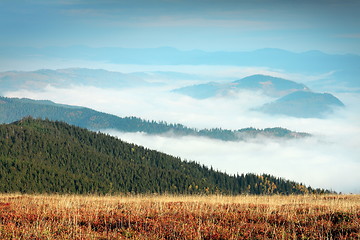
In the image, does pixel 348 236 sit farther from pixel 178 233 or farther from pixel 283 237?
pixel 178 233

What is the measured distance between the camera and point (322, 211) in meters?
A: 26.3

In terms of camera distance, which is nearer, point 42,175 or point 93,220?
point 93,220

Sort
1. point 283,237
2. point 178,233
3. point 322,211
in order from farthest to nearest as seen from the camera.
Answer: point 322,211 → point 178,233 → point 283,237

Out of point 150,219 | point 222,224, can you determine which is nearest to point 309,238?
point 222,224

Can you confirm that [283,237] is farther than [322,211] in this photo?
No

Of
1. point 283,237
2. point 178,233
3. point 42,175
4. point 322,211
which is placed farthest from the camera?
point 42,175

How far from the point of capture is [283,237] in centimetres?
1931

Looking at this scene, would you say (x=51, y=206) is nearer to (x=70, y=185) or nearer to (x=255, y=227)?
(x=255, y=227)

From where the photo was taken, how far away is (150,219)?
24.0 metres

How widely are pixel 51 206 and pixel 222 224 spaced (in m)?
13.2

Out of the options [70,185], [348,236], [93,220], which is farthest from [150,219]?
[70,185]

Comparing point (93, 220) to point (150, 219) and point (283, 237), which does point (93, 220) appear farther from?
point (283, 237)

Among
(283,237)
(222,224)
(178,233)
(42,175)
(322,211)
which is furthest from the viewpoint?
(42,175)

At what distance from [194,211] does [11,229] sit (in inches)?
421
